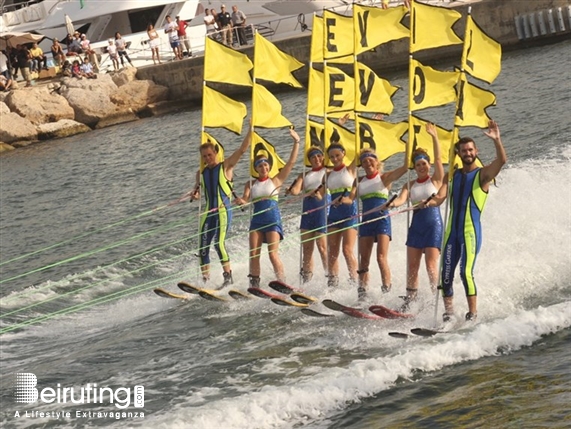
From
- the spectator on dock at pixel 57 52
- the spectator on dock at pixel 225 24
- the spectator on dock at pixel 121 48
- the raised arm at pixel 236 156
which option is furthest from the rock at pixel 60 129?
the raised arm at pixel 236 156

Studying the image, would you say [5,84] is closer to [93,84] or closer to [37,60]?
[37,60]

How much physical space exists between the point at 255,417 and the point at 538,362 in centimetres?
277

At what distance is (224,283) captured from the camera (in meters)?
16.1

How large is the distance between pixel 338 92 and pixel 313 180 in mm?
1177

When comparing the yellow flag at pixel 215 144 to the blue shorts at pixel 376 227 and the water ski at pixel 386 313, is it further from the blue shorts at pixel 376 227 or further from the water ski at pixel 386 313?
the water ski at pixel 386 313

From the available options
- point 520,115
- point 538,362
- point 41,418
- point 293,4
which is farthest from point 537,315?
point 293,4

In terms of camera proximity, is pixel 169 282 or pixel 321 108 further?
pixel 169 282

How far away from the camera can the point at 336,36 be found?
14969 mm

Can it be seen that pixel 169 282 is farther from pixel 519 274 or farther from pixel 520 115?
pixel 520 115

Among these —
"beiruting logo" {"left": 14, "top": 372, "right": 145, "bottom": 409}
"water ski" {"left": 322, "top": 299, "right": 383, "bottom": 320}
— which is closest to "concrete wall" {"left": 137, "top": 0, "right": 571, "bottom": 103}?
"water ski" {"left": 322, "top": 299, "right": 383, "bottom": 320}

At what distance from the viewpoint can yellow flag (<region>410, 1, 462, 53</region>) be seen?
1341cm

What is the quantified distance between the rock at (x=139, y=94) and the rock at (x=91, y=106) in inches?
13.5

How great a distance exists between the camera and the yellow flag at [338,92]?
15.0 m

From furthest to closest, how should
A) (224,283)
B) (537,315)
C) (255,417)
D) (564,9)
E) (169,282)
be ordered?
(564,9)
(169,282)
(224,283)
(537,315)
(255,417)
